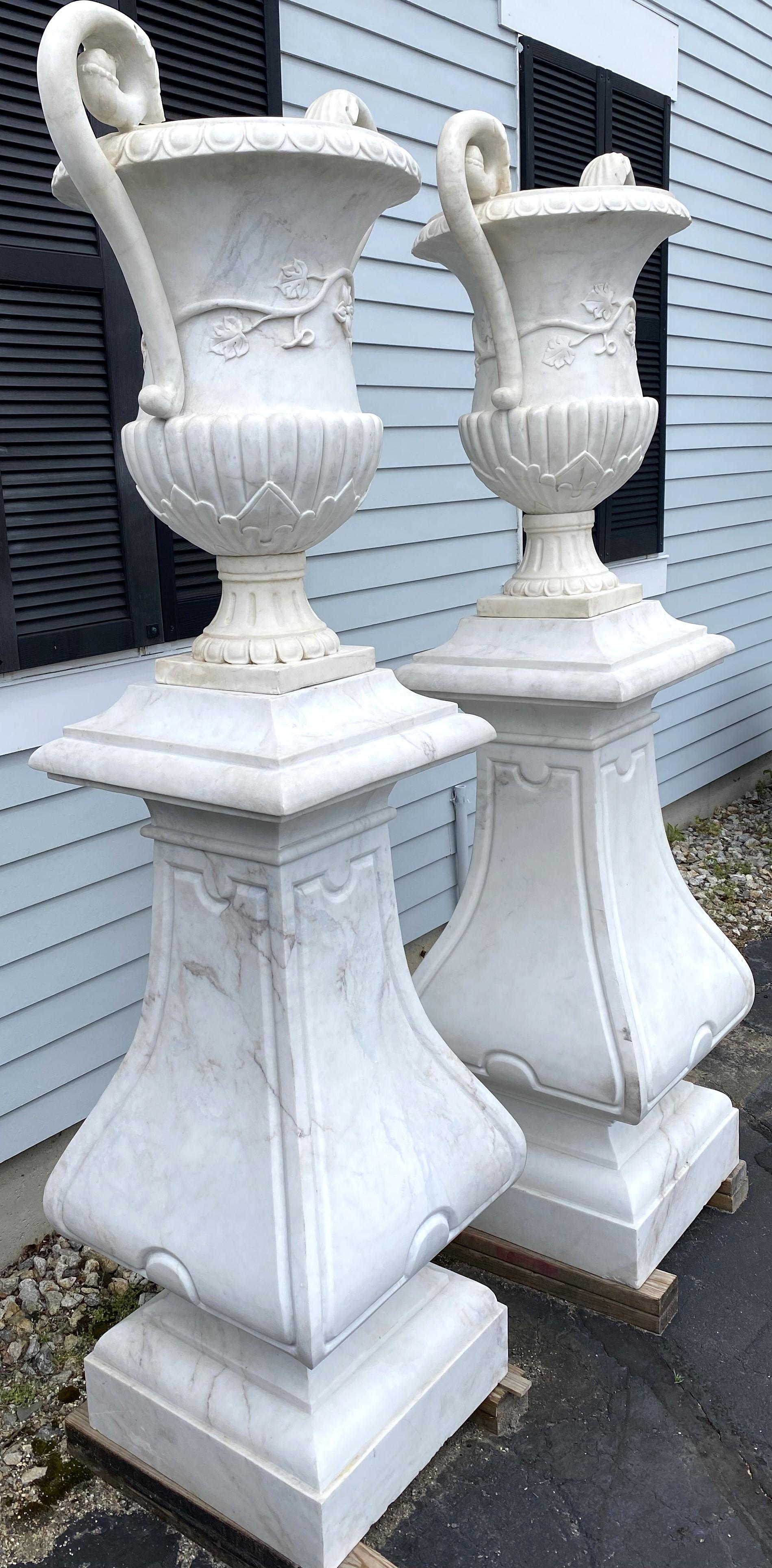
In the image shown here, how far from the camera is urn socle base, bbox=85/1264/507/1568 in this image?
5.05 ft

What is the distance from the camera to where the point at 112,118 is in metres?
1.34

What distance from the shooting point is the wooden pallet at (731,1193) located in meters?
2.35

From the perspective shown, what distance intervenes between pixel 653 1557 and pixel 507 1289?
0.59m

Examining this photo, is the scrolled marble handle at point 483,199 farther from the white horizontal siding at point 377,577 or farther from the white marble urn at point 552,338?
the white horizontal siding at point 377,577

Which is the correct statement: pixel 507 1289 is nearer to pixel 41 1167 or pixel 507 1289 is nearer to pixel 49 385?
pixel 41 1167

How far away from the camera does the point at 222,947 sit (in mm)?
1549

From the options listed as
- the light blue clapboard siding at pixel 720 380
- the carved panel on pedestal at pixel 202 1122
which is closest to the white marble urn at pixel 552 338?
the carved panel on pedestal at pixel 202 1122

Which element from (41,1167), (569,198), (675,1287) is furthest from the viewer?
(41,1167)

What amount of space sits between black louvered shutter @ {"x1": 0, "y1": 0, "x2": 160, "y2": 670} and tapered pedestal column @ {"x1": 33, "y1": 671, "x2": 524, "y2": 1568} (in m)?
0.78

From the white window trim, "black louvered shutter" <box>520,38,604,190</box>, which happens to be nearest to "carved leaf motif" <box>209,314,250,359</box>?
"black louvered shutter" <box>520,38,604,190</box>

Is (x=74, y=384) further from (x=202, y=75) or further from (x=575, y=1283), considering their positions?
(x=575, y=1283)

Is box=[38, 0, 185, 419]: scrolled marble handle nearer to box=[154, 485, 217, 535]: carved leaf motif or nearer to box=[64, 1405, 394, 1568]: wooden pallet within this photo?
box=[154, 485, 217, 535]: carved leaf motif

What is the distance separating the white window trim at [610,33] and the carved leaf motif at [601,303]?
2006mm

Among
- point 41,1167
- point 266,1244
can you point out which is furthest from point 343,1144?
point 41,1167
